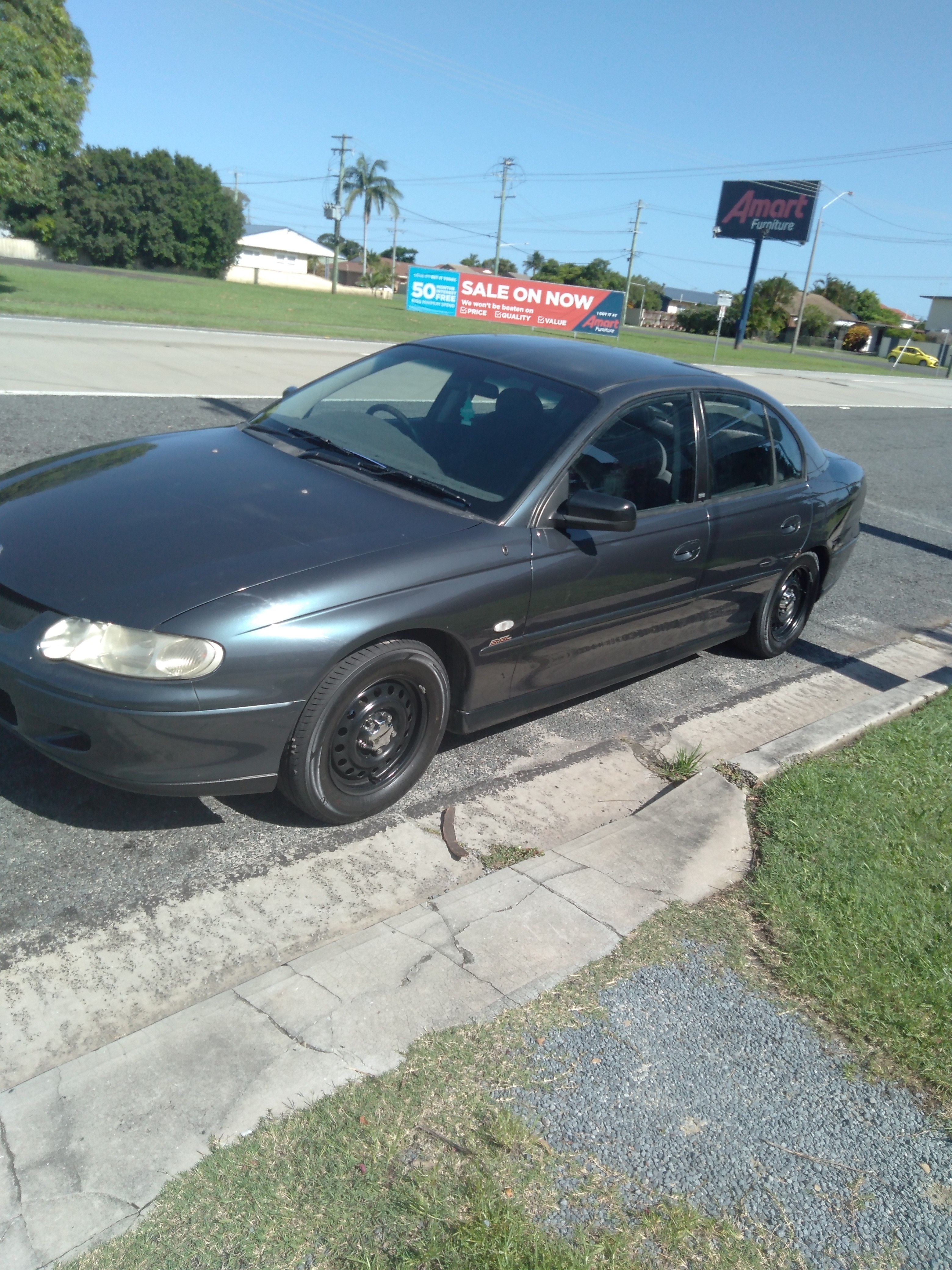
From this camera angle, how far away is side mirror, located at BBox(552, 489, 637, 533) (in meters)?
3.88

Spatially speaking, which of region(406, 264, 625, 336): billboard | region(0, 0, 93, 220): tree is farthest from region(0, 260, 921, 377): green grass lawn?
region(0, 0, 93, 220): tree

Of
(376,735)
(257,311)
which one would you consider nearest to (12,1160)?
(376,735)

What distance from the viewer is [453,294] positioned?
37719 mm

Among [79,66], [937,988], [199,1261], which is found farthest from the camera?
[79,66]

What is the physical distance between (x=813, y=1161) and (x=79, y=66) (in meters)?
34.7

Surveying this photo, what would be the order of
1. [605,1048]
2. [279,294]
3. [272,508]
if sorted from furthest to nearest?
[279,294], [272,508], [605,1048]

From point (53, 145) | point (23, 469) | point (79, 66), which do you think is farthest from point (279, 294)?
point (23, 469)

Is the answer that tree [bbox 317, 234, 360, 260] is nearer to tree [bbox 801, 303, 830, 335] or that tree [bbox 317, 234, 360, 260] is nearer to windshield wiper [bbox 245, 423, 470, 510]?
tree [bbox 801, 303, 830, 335]

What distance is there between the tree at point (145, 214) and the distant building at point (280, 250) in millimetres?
23719

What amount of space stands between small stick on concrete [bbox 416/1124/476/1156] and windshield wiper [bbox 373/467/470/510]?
7.30ft

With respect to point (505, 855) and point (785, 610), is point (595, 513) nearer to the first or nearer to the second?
point (505, 855)

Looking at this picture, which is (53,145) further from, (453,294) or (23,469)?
(23,469)

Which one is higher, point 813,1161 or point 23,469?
point 23,469

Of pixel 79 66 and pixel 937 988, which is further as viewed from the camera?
pixel 79 66
